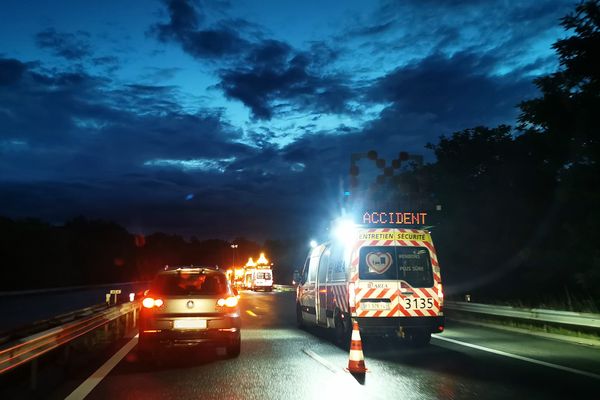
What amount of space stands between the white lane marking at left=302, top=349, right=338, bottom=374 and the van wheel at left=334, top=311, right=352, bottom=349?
932mm

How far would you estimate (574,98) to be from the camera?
25.7m

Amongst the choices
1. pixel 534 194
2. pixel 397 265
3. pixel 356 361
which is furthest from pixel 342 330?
pixel 534 194

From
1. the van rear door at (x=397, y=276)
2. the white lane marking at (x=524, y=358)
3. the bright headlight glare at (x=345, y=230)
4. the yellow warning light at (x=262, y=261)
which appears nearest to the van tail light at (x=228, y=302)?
the van rear door at (x=397, y=276)

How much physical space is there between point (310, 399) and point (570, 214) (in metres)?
29.0

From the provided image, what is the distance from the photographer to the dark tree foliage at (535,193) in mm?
24828

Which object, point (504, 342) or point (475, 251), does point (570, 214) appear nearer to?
point (475, 251)

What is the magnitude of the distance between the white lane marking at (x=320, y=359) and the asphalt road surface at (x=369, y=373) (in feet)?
0.05

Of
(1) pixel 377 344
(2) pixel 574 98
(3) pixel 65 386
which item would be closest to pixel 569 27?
(2) pixel 574 98

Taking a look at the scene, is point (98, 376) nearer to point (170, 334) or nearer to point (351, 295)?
point (170, 334)

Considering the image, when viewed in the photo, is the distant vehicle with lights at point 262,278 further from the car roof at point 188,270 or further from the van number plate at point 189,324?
the van number plate at point 189,324

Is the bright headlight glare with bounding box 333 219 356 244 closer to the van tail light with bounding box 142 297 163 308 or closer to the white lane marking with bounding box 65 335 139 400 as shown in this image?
the van tail light with bounding box 142 297 163 308

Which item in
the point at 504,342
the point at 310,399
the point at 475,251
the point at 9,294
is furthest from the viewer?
the point at 9,294

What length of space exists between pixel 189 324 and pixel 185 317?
0.14 m

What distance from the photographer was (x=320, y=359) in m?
10.4
